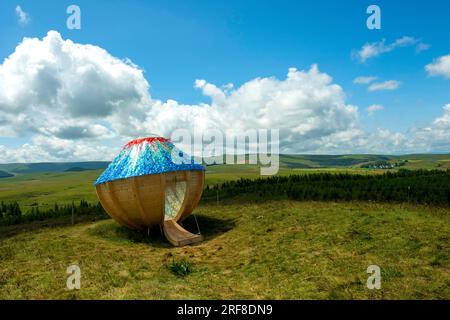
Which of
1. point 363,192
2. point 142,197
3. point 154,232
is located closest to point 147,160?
point 142,197

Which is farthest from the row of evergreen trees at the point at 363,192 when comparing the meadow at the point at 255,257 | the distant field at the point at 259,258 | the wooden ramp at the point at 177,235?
the wooden ramp at the point at 177,235

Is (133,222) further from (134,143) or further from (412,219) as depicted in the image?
(412,219)

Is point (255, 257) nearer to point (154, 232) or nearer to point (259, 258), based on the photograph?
point (259, 258)

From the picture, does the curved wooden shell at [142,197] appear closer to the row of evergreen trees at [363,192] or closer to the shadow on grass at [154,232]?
the shadow on grass at [154,232]

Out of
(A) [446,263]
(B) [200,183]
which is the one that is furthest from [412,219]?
(B) [200,183]

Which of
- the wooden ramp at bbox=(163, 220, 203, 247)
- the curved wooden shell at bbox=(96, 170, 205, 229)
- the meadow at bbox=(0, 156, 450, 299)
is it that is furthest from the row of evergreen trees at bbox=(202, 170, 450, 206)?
the wooden ramp at bbox=(163, 220, 203, 247)
